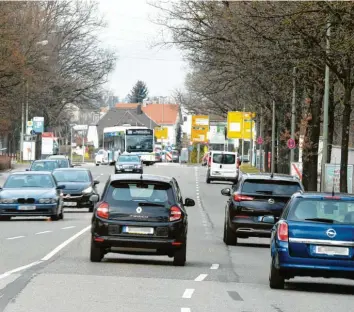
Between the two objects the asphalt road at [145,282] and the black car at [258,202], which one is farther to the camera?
the black car at [258,202]

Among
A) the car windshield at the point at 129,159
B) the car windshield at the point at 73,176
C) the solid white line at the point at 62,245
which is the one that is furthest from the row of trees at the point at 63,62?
the solid white line at the point at 62,245

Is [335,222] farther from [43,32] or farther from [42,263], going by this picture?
[43,32]

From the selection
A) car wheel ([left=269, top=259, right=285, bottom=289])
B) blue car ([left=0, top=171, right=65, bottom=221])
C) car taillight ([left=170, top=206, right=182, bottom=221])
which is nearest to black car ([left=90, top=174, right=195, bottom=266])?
car taillight ([left=170, top=206, right=182, bottom=221])

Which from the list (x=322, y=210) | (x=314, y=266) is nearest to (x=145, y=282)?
(x=314, y=266)

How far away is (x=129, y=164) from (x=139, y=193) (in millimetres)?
58410

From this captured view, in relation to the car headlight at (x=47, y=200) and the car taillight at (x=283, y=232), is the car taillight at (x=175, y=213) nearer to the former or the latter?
the car taillight at (x=283, y=232)

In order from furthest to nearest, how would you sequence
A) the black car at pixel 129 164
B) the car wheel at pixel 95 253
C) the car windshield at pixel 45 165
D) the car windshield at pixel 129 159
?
the car windshield at pixel 129 159, the black car at pixel 129 164, the car windshield at pixel 45 165, the car wheel at pixel 95 253

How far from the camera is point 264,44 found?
143 feet

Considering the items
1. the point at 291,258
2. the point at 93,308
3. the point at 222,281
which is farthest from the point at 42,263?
the point at 93,308

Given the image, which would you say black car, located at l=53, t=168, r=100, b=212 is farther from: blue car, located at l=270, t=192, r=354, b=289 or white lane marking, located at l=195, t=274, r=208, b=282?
blue car, located at l=270, t=192, r=354, b=289

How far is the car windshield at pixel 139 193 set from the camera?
65.6 ft

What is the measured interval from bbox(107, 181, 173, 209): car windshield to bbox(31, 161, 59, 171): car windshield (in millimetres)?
35657

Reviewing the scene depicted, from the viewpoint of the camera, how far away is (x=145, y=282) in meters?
16.7

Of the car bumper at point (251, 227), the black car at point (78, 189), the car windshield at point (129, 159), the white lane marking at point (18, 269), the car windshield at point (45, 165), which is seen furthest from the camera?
the car windshield at point (129, 159)
